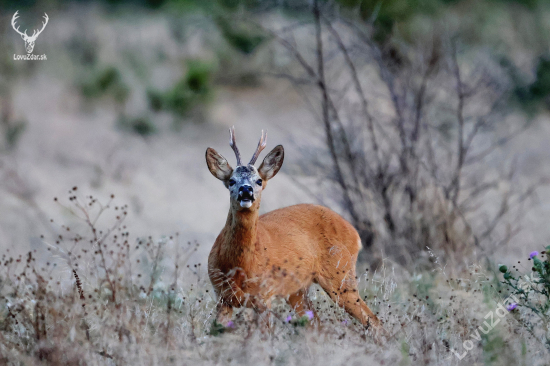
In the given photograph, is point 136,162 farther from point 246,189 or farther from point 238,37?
point 246,189

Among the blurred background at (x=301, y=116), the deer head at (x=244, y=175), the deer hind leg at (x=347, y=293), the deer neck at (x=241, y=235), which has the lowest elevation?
the deer hind leg at (x=347, y=293)

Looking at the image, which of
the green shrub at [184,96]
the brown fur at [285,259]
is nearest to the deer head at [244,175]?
the brown fur at [285,259]

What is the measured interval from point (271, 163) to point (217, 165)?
415 millimetres

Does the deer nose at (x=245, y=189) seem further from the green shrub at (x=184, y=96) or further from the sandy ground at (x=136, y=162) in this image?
the green shrub at (x=184, y=96)

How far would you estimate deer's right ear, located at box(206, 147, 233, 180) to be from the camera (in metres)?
4.76

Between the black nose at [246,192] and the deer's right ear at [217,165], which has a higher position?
the deer's right ear at [217,165]

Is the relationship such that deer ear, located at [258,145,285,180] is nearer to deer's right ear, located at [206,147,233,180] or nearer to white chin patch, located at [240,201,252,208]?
deer's right ear, located at [206,147,233,180]

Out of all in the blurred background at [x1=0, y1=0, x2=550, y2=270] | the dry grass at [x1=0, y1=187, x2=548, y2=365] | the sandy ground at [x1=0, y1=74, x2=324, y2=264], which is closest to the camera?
the dry grass at [x1=0, y1=187, x2=548, y2=365]

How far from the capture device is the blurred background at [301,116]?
7.72 m

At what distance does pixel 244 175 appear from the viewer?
4.61 metres

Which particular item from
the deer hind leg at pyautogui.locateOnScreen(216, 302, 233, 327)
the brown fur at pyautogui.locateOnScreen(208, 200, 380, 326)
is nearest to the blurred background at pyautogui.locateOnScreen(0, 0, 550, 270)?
the brown fur at pyautogui.locateOnScreen(208, 200, 380, 326)

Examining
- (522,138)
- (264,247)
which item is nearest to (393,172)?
(264,247)

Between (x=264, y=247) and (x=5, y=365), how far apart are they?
1.93m

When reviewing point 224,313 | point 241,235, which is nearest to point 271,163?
point 241,235
